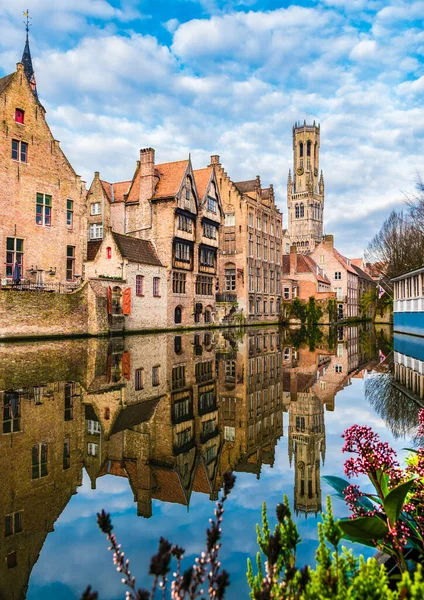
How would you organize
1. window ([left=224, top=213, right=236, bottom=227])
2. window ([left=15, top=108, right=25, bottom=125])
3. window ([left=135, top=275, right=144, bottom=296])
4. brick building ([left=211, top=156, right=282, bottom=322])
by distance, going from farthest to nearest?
window ([left=224, top=213, right=236, bottom=227]) → brick building ([left=211, top=156, right=282, bottom=322]) → window ([left=135, top=275, right=144, bottom=296]) → window ([left=15, top=108, right=25, bottom=125])

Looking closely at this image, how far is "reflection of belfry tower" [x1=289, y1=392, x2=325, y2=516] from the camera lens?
5137 millimetres

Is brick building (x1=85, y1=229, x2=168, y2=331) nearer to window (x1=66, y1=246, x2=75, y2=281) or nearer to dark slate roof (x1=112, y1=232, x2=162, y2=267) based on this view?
dark slate roof (x1=112, y1=232, x2=162, y2=267)

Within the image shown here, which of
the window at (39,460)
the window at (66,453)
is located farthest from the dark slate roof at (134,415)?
the window at (39,460)

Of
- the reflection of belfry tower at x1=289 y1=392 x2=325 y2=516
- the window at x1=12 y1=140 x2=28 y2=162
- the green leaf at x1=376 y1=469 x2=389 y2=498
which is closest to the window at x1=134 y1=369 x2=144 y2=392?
the reflection of belfry tower at x1=289 y1=392 x2=325 y2=516

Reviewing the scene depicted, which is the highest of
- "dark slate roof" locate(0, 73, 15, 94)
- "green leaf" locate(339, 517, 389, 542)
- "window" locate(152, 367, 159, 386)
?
"dark slate roof" locate(0, 73, 15, 94)

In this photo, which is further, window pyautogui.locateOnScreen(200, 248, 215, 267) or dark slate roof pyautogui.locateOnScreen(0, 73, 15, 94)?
window pyautogui.locateOnScreen(200, 248, 215, 267)

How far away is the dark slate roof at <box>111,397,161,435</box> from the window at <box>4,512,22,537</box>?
9.93 feet

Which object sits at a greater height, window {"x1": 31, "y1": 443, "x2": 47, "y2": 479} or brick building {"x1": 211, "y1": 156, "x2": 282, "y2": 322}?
brick building {"x1": 211, "y1": 156, "x2": 282, "y2": 322}

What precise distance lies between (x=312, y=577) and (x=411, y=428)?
647 centimetres

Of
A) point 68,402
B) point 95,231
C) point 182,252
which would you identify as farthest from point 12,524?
point 95,231

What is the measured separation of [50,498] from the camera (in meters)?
5.04

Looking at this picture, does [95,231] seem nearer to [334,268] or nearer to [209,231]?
[209,231]

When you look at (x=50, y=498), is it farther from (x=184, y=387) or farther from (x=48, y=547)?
(x=184, y=387)

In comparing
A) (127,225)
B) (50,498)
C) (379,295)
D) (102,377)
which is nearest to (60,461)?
(50,498)
